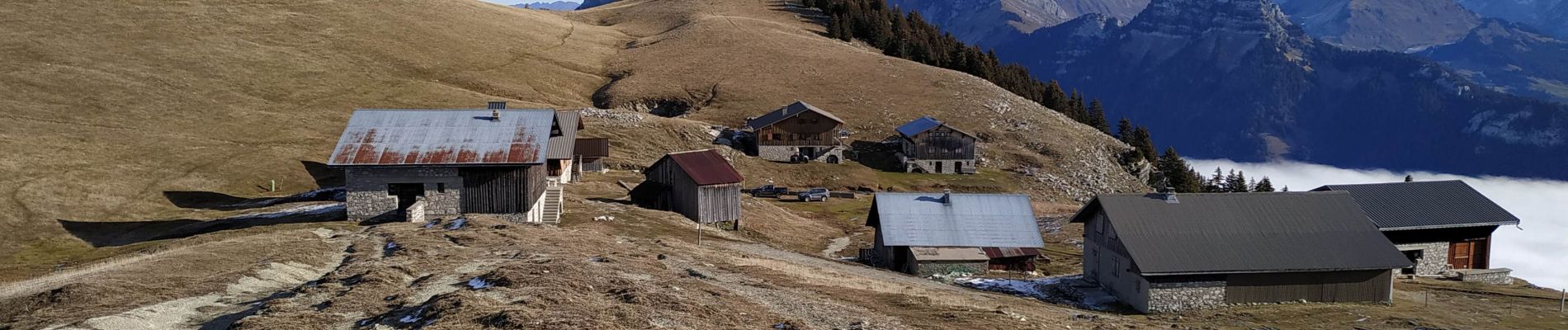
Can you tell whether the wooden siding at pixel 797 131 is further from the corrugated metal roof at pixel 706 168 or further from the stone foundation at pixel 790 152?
the corrugated metal roof at pixel 706 168

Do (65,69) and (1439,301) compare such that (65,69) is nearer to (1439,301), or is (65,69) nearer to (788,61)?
(788,61)

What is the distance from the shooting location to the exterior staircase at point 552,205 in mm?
54562

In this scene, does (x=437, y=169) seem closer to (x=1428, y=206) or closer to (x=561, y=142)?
(x=561, y=142)

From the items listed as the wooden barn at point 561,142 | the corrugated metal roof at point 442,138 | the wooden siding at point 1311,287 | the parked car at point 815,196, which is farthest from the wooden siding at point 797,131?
the wooden siding at point 1311,287

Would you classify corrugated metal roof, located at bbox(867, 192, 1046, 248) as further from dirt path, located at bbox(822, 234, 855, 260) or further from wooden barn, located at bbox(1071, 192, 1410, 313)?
wooden barn, located at bbox(1071, 192, 1410, 313)

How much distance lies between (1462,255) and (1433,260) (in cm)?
242

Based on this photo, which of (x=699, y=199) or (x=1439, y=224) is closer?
(x=1439, y=224)

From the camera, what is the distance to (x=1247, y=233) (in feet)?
158

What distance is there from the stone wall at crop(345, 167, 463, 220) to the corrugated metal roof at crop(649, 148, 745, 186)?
1748cm

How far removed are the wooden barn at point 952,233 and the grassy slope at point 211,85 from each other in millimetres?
39628

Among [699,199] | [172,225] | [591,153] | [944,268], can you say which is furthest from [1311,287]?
[172,225]

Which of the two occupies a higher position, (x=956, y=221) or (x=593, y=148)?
(x=593, y=148)

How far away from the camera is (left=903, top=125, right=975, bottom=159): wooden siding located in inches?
4417

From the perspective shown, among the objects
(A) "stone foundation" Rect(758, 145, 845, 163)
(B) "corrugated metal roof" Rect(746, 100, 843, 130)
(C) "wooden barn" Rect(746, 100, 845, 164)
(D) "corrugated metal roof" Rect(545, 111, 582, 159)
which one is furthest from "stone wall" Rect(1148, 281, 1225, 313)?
(B) "corrugated metal roof" Rect(746, 100, 843, 130)
